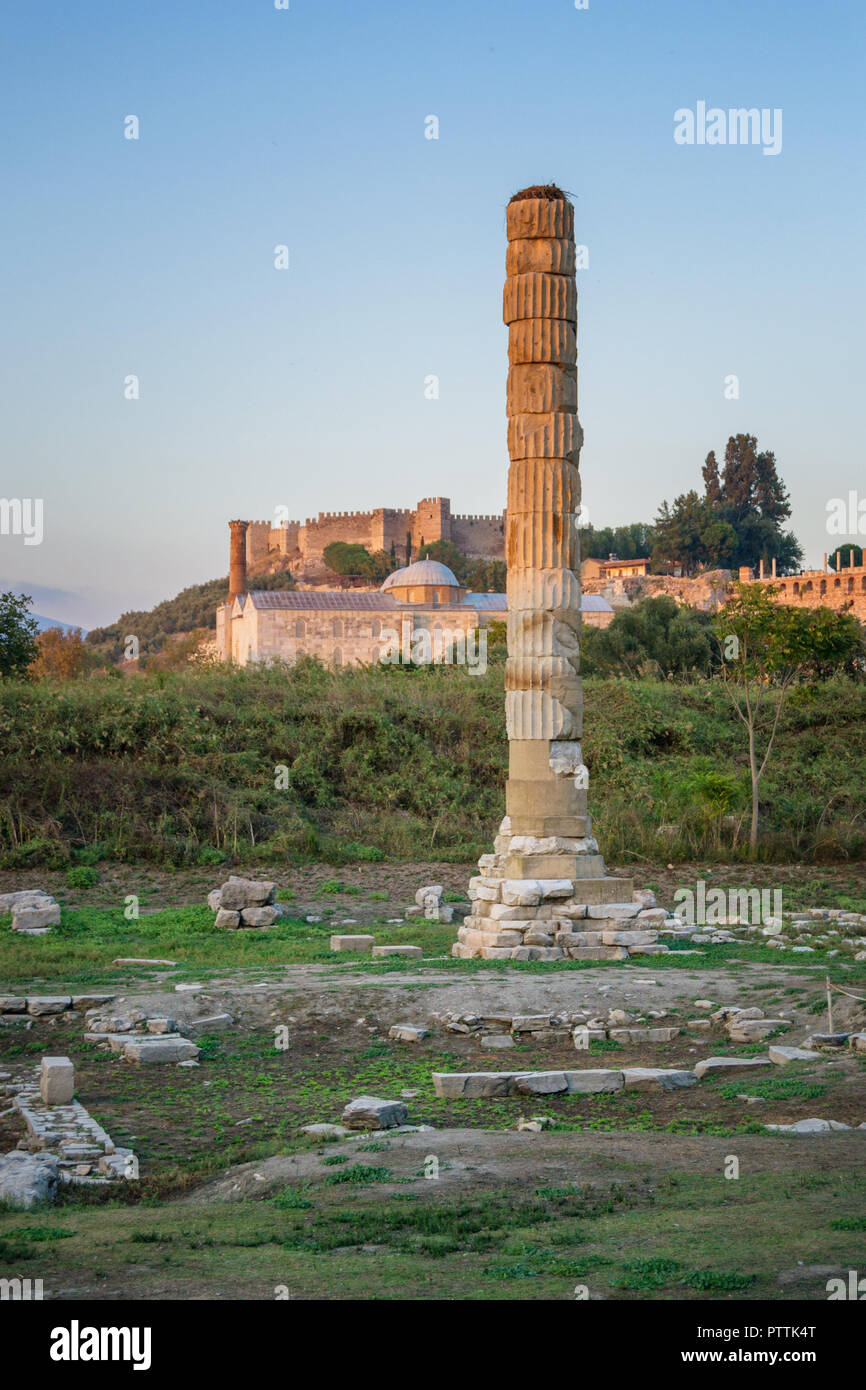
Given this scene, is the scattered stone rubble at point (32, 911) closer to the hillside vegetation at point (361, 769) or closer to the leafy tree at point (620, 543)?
the hillside vegetation at point (361, 769)

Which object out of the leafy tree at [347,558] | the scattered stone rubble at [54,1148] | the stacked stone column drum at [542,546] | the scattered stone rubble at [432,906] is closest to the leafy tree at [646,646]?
the scattered stone rubble at [432,906]

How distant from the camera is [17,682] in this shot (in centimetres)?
2341

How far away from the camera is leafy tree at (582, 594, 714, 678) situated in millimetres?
34688

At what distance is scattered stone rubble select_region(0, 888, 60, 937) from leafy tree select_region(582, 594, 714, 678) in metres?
20.3

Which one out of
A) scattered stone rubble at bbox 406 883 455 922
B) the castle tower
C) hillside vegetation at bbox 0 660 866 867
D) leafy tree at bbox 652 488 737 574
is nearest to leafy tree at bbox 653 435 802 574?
leafy tree at bbox 652 488 737 574

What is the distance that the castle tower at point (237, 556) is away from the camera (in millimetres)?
71000

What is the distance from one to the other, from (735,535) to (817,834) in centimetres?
6049

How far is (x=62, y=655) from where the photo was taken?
168ft

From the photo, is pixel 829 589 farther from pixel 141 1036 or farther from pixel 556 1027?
pixel 141 1036

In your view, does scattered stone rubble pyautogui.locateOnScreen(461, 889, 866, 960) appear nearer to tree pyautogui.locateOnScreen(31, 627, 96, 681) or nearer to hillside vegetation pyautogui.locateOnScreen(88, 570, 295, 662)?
tree pyautogui.locateOnScreen(31, 627, 96, 681)

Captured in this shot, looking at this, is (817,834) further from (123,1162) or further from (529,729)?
(123,1162)
